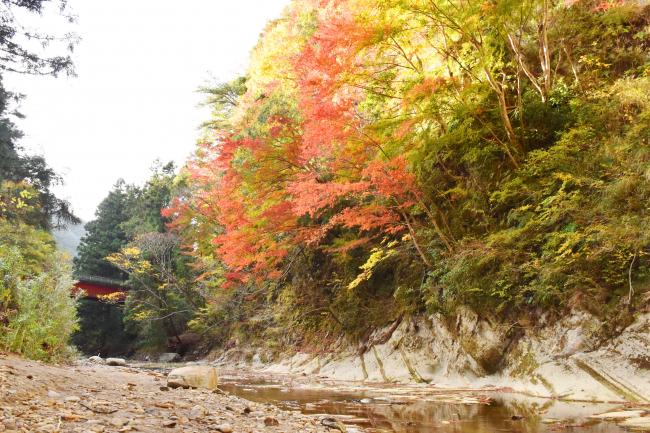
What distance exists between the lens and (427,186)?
9.63 m

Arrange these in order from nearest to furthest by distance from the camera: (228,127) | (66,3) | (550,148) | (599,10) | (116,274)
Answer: (550,148)
(66,3)
(599,10)
(228,127)
(116,274)

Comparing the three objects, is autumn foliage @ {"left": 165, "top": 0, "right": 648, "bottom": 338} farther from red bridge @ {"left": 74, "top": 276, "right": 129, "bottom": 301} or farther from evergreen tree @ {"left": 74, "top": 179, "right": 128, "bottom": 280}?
evergreen tree @ {"left": 74, "top": 179, "right": 128, "bottom": 280}

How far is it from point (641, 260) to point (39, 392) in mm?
6972

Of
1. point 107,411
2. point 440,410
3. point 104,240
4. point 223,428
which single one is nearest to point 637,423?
point 440,410

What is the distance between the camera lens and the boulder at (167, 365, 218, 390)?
6348mm

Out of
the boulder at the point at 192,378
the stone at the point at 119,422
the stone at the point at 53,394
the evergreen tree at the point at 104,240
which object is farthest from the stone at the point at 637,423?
the evergreen tree at the point at 104,240

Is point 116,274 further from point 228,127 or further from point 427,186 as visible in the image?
point 427,186

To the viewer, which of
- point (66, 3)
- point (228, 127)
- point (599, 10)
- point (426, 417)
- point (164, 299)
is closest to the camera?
point (426, 417)

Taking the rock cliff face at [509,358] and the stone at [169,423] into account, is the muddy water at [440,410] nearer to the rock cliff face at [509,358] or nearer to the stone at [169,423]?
the rock cliff face at [509,358]

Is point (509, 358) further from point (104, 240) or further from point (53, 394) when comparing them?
point (104, 240)

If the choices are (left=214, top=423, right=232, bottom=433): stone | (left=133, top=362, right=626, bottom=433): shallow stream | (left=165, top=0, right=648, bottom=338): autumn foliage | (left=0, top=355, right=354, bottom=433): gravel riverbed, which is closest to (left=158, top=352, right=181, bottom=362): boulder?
(left=165, top=0, right=648, bottom=338): autumn foliage

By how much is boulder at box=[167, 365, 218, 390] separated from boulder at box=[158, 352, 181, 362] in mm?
16413

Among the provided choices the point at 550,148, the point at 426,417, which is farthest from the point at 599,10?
the point at 426,417

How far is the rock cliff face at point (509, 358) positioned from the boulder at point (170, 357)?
12942 mm
